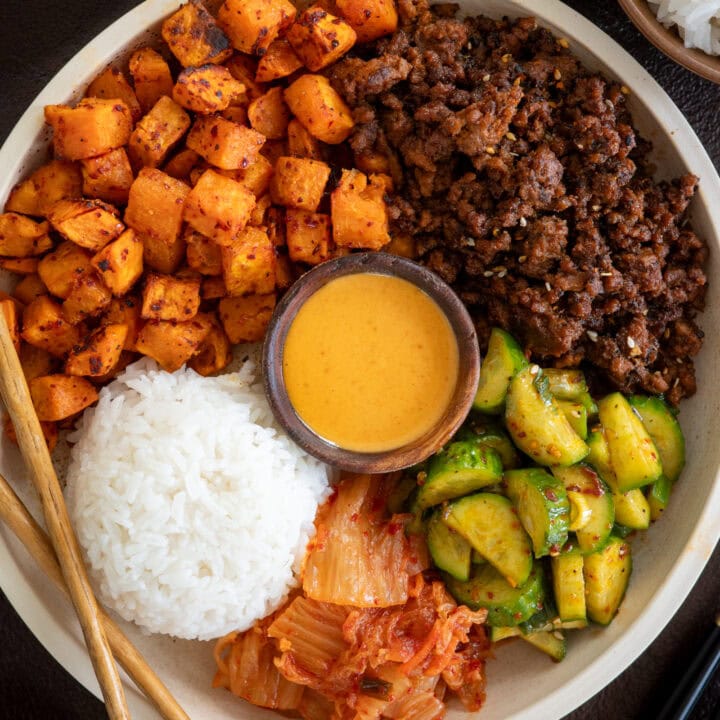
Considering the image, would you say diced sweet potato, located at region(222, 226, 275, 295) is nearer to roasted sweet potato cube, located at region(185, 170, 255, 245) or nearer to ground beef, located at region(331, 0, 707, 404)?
roasted sweet potato cube, located at region(185, 170, 255, 245)

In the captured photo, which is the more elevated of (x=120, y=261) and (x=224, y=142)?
(x=224, y=142)

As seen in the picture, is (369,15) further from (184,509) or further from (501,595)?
(501,595)

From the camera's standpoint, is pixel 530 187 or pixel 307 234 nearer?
pixel 530 187

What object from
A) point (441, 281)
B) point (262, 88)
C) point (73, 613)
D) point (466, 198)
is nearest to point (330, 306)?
point (441, 281)

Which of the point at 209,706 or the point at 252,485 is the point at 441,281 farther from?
the point at 209,706

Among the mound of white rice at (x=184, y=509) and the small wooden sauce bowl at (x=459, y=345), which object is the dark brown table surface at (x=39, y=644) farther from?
the small wooden sauce bowl at (x=459, y=345)

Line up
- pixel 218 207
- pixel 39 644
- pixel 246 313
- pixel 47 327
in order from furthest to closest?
1. pixel 39 644
2. pixel 246 313
3. pixel 47 327
4. pixel 218 207

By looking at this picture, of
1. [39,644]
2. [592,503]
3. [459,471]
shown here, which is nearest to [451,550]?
[459,471]
